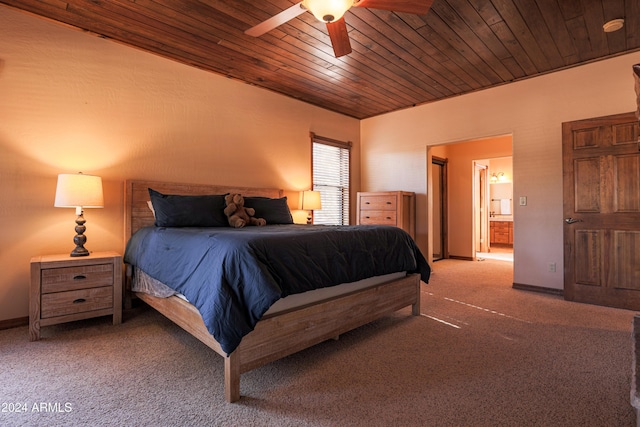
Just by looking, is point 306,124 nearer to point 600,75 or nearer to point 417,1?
point 417,1

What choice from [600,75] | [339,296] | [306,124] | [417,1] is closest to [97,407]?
[339,296]

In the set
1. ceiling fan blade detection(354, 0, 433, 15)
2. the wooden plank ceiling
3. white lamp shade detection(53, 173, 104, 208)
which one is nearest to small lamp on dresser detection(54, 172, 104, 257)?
white lamp shade detection(53, 173, 104, 208)

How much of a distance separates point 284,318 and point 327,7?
1.90m

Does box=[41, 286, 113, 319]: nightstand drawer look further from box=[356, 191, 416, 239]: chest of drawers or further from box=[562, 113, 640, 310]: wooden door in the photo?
box=[562, 113, 640, 310]: wooden door

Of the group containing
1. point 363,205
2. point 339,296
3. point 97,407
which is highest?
point 363,205

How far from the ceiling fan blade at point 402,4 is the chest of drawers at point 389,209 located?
9.73ft

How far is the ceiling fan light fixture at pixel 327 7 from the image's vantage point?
76.0 inches

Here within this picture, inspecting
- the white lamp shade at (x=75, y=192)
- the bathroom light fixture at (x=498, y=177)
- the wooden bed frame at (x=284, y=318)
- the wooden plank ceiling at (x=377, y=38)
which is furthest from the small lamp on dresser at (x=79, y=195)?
the bathroom light fixture at (x=498, y=177)

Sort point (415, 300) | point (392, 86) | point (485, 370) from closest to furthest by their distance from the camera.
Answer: point (485, 370)
point (415, 300)
point (392, 86)

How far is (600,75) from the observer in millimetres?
3467

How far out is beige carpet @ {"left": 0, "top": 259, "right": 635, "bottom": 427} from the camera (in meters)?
1.52

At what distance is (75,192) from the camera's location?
8.47ft

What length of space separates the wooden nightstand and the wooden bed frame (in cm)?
29

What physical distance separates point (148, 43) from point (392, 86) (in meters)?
2.90
